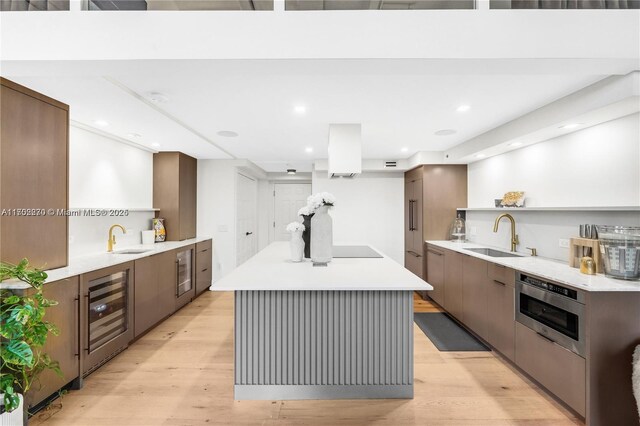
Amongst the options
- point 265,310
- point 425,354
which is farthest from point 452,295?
point 265,310

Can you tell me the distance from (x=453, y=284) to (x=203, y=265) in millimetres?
3883

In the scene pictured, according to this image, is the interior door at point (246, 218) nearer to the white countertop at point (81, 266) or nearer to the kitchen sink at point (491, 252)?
the white countertop at point (81, 266)

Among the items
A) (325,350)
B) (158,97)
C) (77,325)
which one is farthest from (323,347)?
(158,97)

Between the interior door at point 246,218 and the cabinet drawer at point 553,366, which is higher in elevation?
the interior door at point 246,218

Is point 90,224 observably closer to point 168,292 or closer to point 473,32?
point 168,292

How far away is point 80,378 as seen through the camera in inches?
92.3

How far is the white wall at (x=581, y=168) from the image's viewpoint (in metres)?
2.27

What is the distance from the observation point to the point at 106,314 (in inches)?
106

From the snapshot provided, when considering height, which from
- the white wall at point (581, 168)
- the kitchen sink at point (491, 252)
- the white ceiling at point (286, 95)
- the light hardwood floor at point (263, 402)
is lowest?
the light hardwood floor at point (263, 402)

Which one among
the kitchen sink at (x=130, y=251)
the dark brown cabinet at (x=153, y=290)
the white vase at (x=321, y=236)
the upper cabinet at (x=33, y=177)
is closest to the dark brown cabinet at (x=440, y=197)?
the white vase at (x=321, y=236)

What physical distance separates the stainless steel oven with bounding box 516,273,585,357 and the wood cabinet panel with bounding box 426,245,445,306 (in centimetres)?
163

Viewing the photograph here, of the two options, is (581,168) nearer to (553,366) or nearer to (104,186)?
(553,366)

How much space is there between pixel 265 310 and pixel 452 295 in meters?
2.65

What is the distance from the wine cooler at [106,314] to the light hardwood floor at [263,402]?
0.16m
